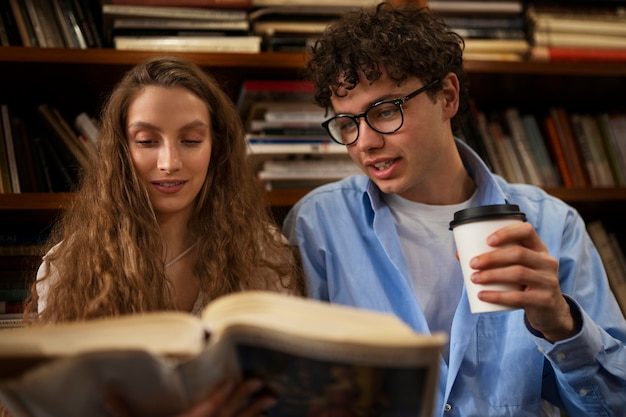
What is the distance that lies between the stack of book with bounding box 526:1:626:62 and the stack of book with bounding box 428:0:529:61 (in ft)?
0.15

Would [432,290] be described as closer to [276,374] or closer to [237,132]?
[237,132]

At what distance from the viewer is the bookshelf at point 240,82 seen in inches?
67.6

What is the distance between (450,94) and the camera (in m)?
1.63

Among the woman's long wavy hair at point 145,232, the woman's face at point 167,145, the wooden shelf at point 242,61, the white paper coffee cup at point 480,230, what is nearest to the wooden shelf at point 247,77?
the wooden shelf at point 242,61

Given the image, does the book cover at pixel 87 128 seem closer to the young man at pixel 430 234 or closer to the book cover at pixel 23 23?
the book cover at pixel 23 23

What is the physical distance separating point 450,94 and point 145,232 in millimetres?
788

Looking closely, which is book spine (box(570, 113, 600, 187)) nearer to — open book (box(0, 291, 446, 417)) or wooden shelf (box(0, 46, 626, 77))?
wooden shelf (box(0, 46, 626, 77))

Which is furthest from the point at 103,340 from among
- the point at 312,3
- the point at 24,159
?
the point at 312,3

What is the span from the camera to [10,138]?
69.9 inches

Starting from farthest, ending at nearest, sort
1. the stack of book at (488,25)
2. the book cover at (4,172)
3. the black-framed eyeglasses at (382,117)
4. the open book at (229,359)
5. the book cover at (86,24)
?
the stack of book at (488,25)
the book cover at (86,24)
the book cover at (4,172)
the black-framed eyeglasses at (382,117)
the open book at (229,359)

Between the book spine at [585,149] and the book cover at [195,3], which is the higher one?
the book cover at [195,3]

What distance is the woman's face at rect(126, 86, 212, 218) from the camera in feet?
4.53

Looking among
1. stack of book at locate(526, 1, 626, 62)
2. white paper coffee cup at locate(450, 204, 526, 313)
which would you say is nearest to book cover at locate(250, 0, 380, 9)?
stack of book at locate(526, 1, 626, 62)

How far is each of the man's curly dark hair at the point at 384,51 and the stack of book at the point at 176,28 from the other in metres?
0.28
